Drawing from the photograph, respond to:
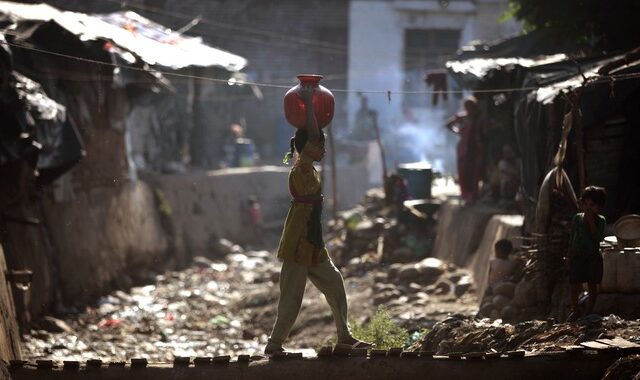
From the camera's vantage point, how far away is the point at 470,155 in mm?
16188

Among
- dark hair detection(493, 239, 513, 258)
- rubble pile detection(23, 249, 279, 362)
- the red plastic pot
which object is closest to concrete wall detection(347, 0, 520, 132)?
rubble pile detection(23, 249, 279, 362)

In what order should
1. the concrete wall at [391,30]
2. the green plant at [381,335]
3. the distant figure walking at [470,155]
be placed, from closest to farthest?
the green plant at [381,335], the distant figure walking at [470,155], the concrete wall at [391,30]

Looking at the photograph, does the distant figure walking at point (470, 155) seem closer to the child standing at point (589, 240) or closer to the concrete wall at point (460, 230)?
the concrete wall at point (460, 230)

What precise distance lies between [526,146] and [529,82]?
3.79 feet

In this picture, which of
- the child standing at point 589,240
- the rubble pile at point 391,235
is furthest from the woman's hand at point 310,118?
the rubble pile at point 391,235

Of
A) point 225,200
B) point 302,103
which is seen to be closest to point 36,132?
point 302,103

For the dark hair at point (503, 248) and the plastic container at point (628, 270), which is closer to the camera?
the plastic container at point (628, 270)

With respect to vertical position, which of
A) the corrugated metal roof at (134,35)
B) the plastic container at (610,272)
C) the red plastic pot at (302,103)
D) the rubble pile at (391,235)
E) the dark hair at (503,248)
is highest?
the corrugated metal roof at (134,35)

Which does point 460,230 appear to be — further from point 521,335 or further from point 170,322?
point 521,335

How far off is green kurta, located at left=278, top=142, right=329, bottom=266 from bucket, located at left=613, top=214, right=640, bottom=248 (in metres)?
2.98

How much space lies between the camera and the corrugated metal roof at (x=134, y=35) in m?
14.2

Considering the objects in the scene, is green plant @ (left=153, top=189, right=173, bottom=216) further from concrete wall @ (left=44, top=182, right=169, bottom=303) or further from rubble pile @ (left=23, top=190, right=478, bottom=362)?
rubble pile @ (left=23, top=190, right=478, bottom=362)

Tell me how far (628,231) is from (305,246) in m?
3.20

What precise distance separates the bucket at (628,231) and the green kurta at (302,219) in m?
2.98
